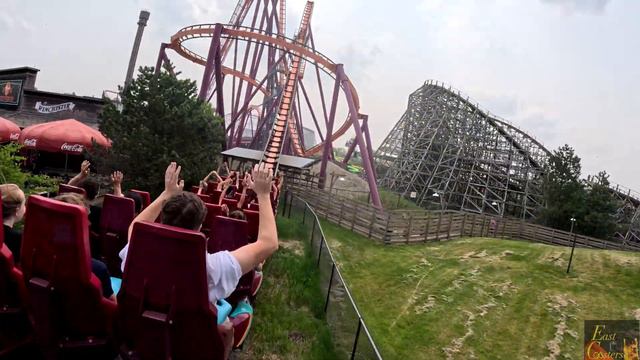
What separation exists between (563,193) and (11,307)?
2784cm

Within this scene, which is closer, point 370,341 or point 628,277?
point 370,341

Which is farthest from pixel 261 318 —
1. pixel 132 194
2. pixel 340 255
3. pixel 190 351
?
pixel 340 255

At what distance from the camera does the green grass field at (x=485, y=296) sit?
855 cm

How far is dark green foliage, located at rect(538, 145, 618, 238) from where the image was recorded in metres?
25.0

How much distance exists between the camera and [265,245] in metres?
2.16

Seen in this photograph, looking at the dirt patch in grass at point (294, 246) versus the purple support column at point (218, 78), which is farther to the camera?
the purple support column at point (218, 78)

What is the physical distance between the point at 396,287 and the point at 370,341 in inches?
307

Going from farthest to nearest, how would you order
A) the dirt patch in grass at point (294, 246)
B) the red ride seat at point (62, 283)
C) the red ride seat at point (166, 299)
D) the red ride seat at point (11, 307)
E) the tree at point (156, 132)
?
the tree at point (156, 132) → the dirt patch in grass at point (294, 246) → the red ride seat at point (11, 307) → the red ride seat at point (62, 283) → the red ride seat at point (166, 299)

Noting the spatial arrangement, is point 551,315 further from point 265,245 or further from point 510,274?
point 265,245

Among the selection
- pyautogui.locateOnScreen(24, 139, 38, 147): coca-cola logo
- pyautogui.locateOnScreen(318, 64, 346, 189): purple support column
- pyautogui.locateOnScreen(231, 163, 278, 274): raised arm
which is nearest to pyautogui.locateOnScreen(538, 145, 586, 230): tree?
pyautogui.locateOnScreen(318, 64, 346, 189): purple support column

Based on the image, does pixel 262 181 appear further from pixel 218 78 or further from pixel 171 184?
pixel 218 78

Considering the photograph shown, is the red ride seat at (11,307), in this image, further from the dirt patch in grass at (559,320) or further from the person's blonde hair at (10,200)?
the dirt patch in grass at (559,320)

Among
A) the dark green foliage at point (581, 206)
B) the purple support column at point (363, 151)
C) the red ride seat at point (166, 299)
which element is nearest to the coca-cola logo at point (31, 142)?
the red ride seat at point (166, 299)

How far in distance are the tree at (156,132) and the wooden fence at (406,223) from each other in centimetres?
308
